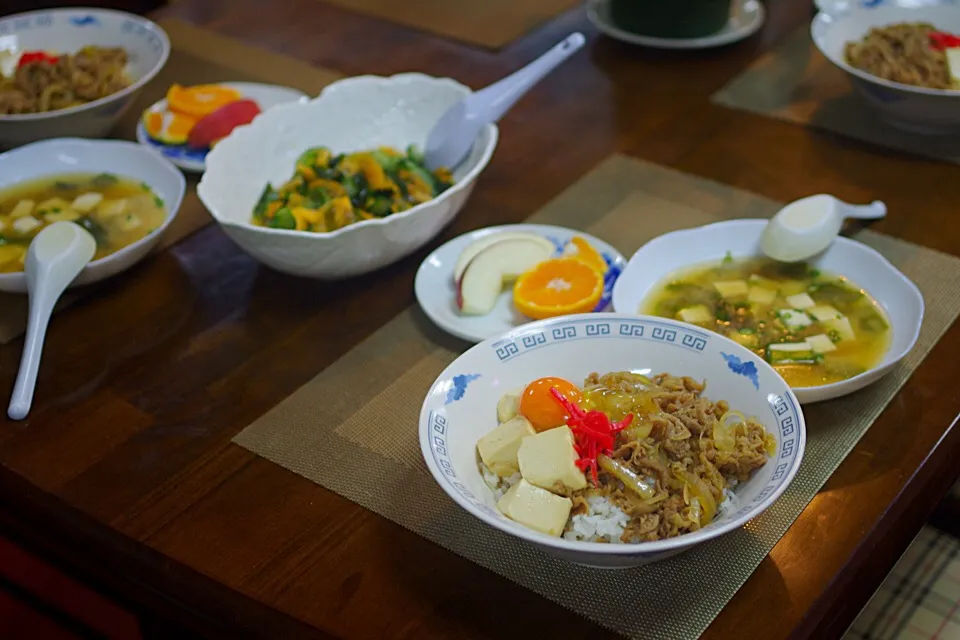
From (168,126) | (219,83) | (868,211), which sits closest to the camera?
(868,211)

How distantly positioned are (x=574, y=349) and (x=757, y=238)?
0.42 meters

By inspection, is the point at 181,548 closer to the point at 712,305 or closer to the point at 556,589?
the point at 556,589

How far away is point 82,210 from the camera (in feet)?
5.17

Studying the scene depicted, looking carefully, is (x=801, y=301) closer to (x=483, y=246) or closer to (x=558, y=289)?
(x=558, y=289)

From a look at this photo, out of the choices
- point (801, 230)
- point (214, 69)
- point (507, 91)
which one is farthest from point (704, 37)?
point (214, 69)

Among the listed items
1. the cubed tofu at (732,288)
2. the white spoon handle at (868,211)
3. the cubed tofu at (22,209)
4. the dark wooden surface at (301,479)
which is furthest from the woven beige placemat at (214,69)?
the white spoon handle at (868,211)

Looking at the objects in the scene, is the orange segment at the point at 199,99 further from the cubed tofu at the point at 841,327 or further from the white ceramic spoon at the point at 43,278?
the cubed tofu at the point at 841,327

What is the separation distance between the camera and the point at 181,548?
106 centimetres

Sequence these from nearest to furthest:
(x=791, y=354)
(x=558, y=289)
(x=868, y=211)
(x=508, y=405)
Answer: (x=508, y=405), (x=791, y=354), (x=558, y=289), (x=868, y=211)

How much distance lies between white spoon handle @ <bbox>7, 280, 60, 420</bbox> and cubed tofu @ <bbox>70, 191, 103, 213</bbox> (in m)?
0.27

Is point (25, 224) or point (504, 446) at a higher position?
point (504, 446)

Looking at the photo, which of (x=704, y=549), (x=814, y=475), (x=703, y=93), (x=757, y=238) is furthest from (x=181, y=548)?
(x=703, y=93)

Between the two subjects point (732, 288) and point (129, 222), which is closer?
point (732, 288)

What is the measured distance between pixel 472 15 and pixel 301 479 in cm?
136
